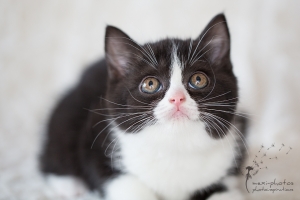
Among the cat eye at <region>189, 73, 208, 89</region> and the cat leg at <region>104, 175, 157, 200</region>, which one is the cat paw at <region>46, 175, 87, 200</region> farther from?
the cat eye at <region>189, 73, 208, 89</region>

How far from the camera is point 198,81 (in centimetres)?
138

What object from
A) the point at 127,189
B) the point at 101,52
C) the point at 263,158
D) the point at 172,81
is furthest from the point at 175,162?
the point at 101,52

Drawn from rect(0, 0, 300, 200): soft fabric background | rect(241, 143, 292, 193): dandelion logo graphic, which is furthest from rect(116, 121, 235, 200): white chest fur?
rect(0, 0, 300, 200): soft fabric background

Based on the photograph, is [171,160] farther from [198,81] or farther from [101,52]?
[101,52]

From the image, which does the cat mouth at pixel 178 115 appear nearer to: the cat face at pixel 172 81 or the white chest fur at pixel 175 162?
the cat face at pixel 172 81

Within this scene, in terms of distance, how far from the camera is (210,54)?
60.2 inches

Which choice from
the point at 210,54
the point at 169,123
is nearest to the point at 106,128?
the point at 169,123

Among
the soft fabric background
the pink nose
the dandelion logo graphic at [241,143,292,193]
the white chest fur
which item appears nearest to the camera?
the pink nose

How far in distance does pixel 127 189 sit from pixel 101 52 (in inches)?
44.4

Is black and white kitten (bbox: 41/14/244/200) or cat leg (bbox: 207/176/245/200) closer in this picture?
black and white kitten (bbox: 41/14/244/200)

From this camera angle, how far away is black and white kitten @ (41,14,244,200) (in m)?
1.35

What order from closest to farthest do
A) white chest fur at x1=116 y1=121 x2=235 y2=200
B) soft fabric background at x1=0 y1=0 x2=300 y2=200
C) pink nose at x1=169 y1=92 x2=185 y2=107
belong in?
pink nose at x1=169 y1=92 x2=185 y2=107, white chest fur at x1=116 y1=121 x2=235 y2=200, soft fabric background at x1=0 y1=0 x2=300 y2=200

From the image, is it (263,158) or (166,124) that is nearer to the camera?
(166,124)

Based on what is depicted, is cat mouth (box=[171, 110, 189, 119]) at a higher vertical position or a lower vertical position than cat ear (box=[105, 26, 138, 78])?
lower
